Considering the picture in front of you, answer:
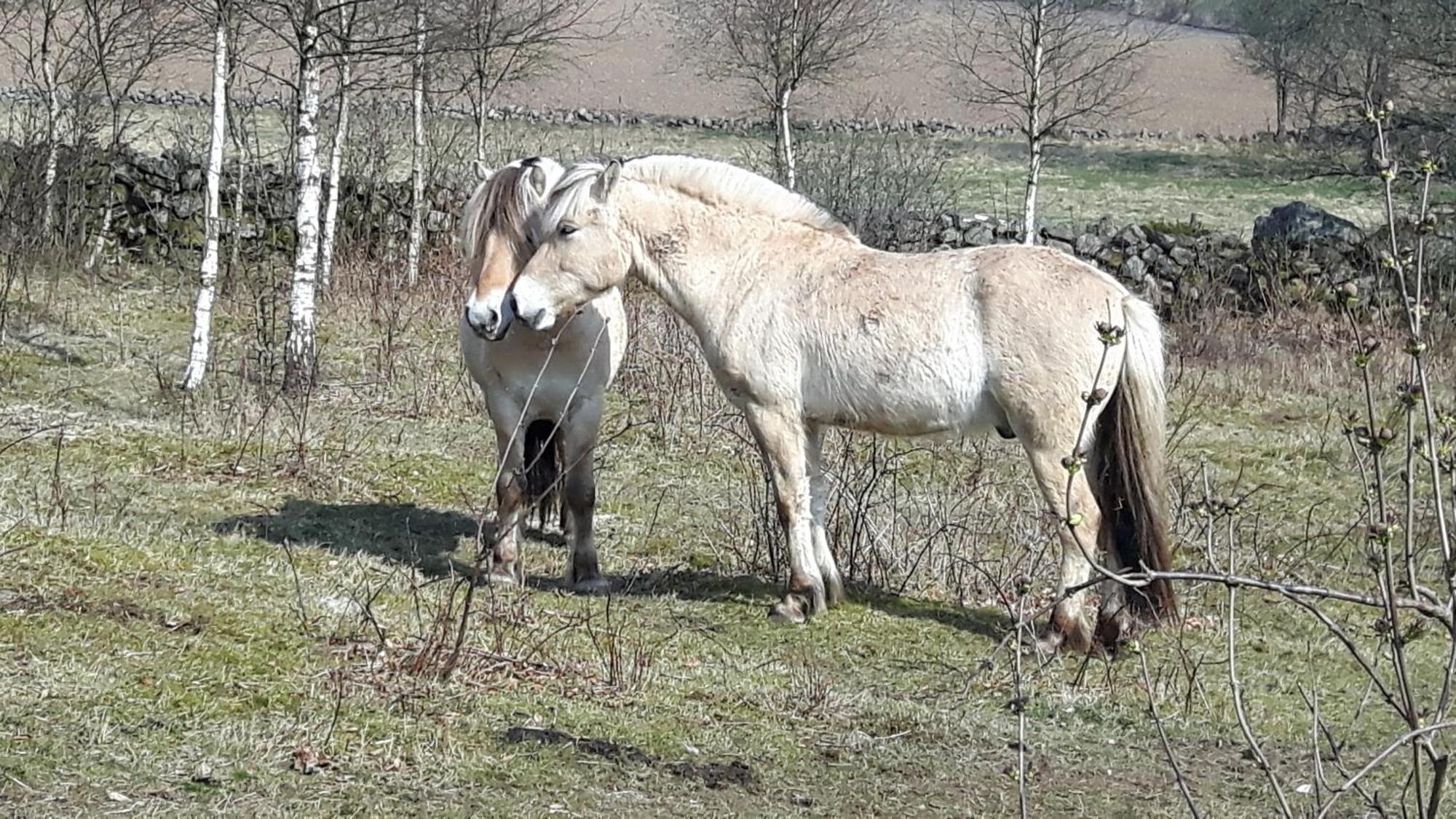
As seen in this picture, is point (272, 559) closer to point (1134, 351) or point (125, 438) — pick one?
point (125, 438)

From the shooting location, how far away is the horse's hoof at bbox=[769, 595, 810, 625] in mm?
7469

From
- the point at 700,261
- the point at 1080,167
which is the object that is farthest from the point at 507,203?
the point at 1080,167

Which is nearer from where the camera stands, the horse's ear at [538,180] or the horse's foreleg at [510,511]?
the horse's ear at [538,180]

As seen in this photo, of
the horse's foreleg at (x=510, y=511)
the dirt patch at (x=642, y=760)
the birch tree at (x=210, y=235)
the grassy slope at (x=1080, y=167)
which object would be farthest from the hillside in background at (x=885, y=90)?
the dirt patch at (x=642, y=760)

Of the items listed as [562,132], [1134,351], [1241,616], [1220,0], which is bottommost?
[1241,616]

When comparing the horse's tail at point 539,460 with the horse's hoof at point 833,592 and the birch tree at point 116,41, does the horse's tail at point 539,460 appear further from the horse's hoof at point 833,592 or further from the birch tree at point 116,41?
the birch tree at point 116,41

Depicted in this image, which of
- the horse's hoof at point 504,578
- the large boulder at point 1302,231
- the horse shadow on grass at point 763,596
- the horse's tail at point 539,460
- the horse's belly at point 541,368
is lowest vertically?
the horse shadow on grass at point 763,596

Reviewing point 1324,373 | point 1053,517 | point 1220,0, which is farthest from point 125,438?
point 1220,0

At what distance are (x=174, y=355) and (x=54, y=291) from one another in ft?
8.69

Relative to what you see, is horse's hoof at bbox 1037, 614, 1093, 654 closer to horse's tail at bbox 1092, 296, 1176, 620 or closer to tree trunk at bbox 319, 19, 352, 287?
horse's tail at bbox 1092, 296, 1176, 620

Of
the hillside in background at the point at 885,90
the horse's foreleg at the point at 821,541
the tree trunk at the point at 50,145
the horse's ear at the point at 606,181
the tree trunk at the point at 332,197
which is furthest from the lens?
the hillside in background at the point at 885,90

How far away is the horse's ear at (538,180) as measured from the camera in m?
7.63

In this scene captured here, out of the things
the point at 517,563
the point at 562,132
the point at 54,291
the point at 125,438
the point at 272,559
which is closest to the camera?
the point at 272,559

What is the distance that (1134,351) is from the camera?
694cm
